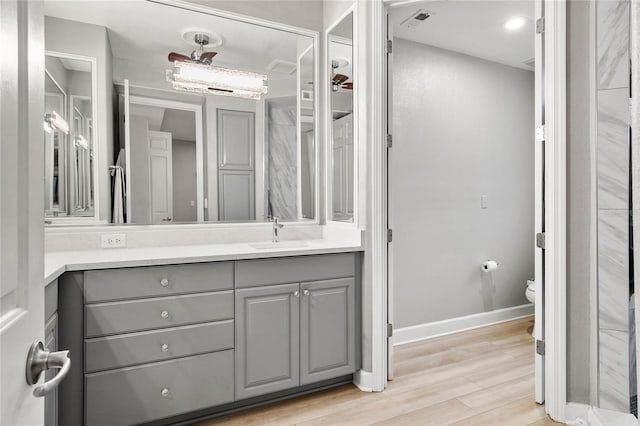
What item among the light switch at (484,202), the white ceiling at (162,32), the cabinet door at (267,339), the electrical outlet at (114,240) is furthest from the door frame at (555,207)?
the electrical outlet at (114,240)

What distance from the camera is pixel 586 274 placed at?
73.3 inches

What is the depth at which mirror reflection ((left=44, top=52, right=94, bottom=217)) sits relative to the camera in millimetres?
1995

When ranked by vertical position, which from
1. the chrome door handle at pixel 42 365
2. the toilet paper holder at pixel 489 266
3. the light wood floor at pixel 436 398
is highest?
the chrome door handle at pixel 42 365

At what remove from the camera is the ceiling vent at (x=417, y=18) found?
2.68 meters

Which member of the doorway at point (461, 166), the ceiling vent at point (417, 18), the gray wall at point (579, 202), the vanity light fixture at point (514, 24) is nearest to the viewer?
the gray wall at point (579, 202)

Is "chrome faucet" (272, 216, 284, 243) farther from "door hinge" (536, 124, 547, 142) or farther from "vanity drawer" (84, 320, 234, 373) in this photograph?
"door hinge" (536, 124, 547, 142)

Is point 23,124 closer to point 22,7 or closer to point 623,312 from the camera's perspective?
point 22,7

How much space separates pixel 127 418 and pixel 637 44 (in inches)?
83.7

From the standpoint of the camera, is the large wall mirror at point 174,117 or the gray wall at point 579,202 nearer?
the gray wall at point 579,202

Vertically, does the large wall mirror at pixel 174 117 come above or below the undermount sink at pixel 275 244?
above

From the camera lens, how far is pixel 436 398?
2.20m

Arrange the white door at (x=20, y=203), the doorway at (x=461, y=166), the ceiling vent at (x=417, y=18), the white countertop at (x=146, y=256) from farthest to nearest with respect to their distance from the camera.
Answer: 1. the doorway at (x=461, y=166)
2. the ceiling vent at (x=417, y=18)
3. the white countertop at (x=146, y=256)
4. the white door at (x=20, y=203)

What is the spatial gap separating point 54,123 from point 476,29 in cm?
305

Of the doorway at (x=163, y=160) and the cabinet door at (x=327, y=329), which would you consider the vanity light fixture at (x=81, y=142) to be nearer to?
the doorway at (x=163, y=160)
